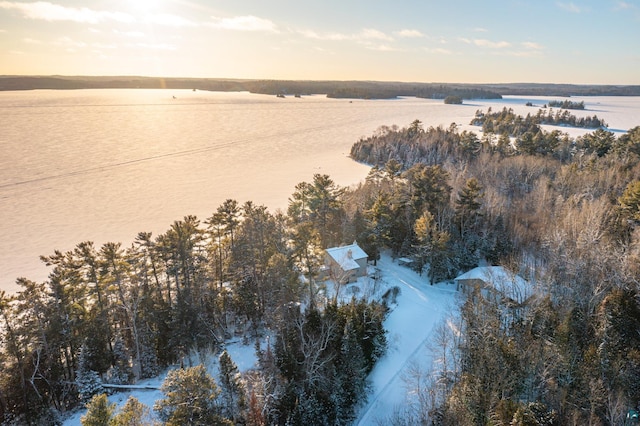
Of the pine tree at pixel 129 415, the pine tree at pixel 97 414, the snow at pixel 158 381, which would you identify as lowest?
the snow at pixel 158 381

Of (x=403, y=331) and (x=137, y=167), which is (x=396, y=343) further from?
(x=137, y=167)

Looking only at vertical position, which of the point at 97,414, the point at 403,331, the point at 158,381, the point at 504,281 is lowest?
the point at 158,381

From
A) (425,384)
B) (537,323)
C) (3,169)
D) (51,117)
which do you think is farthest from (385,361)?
(51,117)

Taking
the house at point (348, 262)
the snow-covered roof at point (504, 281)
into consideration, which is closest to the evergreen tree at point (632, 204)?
the snow-covered roof at point (504, 281)

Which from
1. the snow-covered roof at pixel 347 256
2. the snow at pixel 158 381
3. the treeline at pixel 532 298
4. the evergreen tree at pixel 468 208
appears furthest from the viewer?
the evergreen tree at pixel 468 208

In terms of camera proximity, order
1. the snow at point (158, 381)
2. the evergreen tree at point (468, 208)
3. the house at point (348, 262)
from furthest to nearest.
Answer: the evergreen tree at point (468, 208)
the house at point (348, 262)
the snow at point (158, 381)

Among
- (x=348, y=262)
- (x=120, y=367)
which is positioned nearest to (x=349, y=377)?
(x=348, y=262)

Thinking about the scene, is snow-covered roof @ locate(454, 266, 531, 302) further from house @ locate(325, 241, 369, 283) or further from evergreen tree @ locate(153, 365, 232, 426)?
evergreen tree @ locate(153, 365, 232, 426)

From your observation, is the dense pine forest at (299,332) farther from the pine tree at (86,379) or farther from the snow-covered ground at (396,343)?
the snow-covered ground at (396,343)
